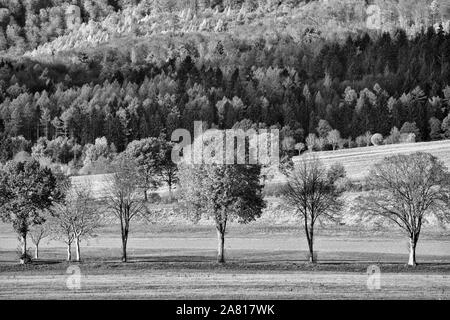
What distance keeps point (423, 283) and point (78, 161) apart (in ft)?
511

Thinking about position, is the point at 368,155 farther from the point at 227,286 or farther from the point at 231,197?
the point at 227,286

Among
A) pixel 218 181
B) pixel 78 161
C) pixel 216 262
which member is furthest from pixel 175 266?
pixel 78 161

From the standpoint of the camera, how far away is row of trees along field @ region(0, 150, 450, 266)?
70250 mm

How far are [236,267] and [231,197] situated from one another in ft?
31.6

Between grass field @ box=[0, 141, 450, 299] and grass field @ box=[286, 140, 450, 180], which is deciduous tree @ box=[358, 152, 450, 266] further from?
grass field @ box=[286, 140, 450, 180]

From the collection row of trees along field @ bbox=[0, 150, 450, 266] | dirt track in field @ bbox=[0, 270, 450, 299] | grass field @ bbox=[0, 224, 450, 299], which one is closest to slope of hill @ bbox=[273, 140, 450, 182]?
grass field @ bbox=[0, 224, 450, 299]

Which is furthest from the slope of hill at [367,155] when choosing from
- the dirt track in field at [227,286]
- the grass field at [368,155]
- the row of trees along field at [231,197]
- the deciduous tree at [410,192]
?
the dirt track in field at [227,286]

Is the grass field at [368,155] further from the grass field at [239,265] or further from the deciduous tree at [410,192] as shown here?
the deciduous tree at [410,192]

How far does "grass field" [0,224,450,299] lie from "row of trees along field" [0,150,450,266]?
3.23 meters

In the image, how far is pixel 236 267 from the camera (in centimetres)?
6644

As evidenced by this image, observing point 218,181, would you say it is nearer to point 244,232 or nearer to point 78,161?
point 244,232

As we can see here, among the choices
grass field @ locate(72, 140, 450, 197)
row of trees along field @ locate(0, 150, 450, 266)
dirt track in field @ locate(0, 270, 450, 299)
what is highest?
grass field @ locate(72, 140, 450, 197)

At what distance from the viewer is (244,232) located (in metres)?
89.9
